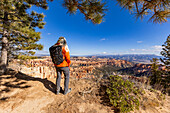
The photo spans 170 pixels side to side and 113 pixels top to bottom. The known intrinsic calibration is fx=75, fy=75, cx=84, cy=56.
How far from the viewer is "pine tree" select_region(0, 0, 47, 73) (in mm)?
4385

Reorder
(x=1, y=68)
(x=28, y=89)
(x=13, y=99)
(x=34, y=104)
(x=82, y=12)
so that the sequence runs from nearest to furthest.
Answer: (x=34, y=104), (x=13, y=99), (x=28, y=89), (x=82, y=12), (x=1, y=68)

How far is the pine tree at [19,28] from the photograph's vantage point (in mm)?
4385

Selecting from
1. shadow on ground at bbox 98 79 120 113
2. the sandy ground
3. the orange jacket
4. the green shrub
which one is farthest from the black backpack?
the green shrub

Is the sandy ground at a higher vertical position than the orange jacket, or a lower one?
lower

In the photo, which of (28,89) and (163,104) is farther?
(28,89)

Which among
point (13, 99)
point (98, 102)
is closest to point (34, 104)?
point (13, 99)

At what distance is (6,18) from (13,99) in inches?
201

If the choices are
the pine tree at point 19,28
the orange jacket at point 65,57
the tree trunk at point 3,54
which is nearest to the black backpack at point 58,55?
the orange jacket at point 65,57

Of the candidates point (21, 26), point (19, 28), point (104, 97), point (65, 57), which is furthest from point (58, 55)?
point (21, 26)

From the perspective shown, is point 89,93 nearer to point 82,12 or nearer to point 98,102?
point 98,102

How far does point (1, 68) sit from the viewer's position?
4.49m

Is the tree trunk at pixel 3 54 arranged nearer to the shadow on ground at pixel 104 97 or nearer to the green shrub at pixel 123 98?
the shadow on ground at pixel 104 97

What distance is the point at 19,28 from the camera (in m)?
4.29

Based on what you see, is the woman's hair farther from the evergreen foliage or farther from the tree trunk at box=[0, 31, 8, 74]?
the tree trunk at box=[0, 31, 8, 74]
